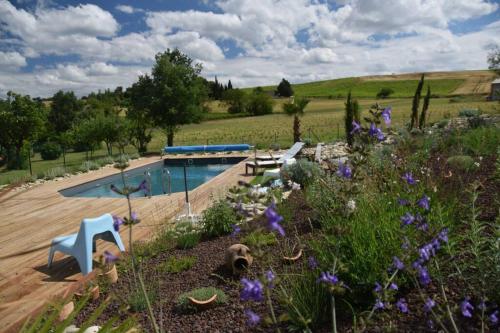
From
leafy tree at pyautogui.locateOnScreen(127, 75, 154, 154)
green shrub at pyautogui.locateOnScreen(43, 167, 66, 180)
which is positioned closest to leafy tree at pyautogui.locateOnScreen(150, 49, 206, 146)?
leafy tree at pyautogui.locateOnScreen(127, 75, 154, 154)

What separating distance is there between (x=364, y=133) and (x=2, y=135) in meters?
19.2

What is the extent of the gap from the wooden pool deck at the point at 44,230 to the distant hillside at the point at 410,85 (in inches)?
1902

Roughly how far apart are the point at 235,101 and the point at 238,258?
51.8 m

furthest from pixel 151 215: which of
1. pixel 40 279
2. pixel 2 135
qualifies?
pixel 2 135

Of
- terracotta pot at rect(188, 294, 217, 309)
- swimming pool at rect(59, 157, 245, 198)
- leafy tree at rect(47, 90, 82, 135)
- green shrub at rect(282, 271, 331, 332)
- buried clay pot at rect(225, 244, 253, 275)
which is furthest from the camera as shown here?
leafy tree at rect(47, 90, 82, 135)

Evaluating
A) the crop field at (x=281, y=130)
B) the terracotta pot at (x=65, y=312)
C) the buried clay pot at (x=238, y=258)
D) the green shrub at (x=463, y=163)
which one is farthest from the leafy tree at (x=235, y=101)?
the terracotta pot at (x=65, y=312)

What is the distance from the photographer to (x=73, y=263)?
16.7ft

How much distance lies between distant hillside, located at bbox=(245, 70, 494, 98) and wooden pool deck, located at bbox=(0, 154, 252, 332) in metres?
48.3

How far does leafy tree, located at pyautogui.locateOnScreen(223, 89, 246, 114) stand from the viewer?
5347cm

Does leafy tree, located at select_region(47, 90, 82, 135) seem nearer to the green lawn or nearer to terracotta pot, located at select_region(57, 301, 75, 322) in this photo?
the green lawn

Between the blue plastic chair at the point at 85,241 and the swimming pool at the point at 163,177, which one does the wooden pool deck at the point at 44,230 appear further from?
the swimming pool at the point at 163,177

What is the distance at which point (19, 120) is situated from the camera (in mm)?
16156

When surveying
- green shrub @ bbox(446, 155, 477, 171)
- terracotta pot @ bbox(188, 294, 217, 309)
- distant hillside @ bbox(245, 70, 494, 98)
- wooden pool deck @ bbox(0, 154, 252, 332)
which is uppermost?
distant hillside @ bbox(245, 70, 494, 98)

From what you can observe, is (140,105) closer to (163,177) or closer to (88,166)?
(88,166)
